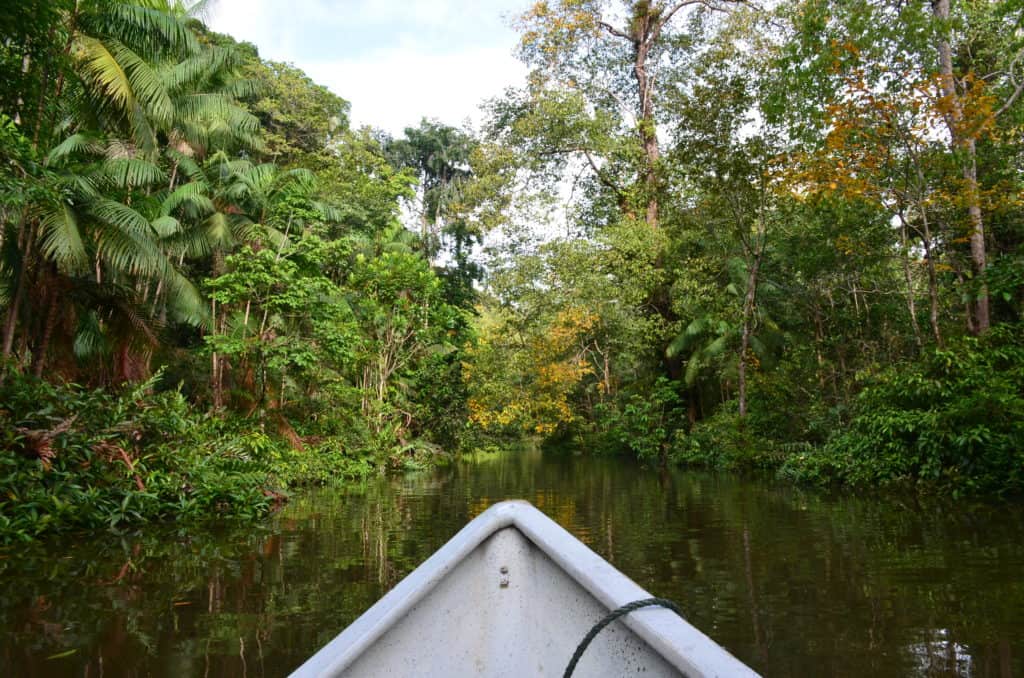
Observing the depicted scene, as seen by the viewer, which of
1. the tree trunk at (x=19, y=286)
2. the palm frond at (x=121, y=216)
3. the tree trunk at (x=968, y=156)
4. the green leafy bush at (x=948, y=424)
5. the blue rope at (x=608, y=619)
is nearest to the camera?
the blue rope at (x=608, y=619)

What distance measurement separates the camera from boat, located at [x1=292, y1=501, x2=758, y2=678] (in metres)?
2.00

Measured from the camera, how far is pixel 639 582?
4.99m

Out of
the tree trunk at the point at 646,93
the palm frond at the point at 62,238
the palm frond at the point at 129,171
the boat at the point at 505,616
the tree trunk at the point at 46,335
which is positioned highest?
the tree trunk at the point at 646,93

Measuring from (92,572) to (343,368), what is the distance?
11.4 m

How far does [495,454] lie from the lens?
28.7 metres

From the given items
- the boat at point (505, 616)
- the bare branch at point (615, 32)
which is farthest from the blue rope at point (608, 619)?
the bare branch at point (615, 32)

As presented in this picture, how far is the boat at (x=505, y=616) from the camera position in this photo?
2.00 metres

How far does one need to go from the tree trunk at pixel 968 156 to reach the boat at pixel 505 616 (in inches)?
366

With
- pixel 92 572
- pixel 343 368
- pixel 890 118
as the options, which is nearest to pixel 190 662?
pixel 92 572

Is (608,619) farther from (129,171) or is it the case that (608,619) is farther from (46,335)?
(129,171)

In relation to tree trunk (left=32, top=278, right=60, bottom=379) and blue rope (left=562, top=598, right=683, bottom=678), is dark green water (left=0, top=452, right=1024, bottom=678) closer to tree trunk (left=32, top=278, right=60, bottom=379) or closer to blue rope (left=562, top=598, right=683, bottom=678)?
blue rope (left=562, top=598, right=683, bottom=678)

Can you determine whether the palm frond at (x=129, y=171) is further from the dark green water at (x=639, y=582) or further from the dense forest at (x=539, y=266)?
the dark green water at (x=639, y=582)

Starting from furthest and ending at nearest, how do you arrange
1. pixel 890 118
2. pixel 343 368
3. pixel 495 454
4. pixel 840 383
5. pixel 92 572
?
pixel 495 454, pixel 343 368, pixel 840 383, pixel 890 118, pixel 92 572

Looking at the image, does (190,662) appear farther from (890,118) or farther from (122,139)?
(122,139)
